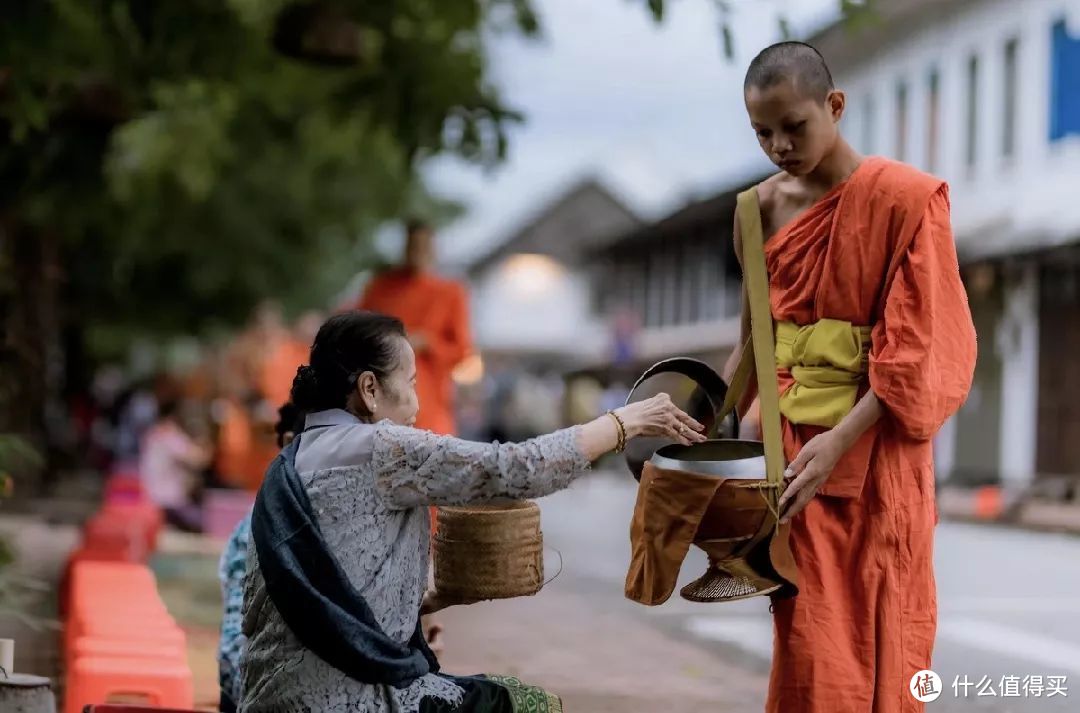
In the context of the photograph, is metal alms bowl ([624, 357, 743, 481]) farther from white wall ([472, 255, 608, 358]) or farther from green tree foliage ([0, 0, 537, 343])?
white wall ([472, 255, 608, 358])

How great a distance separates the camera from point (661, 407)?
3885 millimetres

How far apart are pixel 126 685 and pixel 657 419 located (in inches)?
96.5

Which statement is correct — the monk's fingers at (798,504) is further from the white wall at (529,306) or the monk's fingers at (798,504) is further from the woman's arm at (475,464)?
the white wall at (529,306)

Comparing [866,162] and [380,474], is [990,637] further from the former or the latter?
[380,474]

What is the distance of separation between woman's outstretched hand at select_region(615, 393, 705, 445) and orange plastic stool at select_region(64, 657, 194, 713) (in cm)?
231

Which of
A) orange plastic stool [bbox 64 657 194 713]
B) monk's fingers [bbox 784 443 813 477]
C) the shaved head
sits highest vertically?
the shaved head

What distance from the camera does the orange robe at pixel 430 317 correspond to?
9023 millimetres

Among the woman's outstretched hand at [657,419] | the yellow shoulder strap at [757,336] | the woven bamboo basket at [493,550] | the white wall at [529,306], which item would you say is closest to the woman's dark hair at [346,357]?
the woven bamboo basket at [493,550]

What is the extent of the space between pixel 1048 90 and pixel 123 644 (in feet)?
66.1

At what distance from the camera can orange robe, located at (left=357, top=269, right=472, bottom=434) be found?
902 centimetres

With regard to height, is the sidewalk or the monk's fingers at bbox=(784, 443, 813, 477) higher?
the monk's fingers at bbox=(784, 443, 813, 477)

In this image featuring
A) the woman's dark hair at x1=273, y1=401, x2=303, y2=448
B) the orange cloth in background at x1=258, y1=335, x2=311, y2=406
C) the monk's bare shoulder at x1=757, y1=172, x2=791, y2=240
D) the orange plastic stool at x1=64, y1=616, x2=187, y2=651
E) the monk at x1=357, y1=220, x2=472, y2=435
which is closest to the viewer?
the monk's bare shoulder at x1=757, y1=172, x2=791, y2=240

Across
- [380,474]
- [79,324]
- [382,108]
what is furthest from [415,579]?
[79,324]

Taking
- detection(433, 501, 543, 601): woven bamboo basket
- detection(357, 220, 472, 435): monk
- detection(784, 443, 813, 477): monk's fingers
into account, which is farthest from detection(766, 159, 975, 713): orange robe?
detection(357, 220, 472, 435): monk
